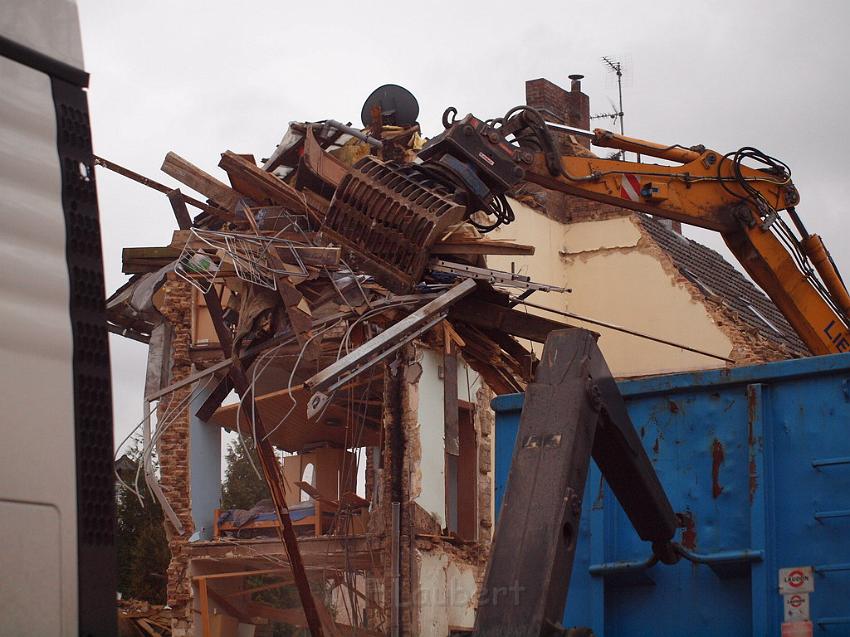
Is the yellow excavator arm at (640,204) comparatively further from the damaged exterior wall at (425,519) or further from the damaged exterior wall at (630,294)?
the damaged exterior wall at (630,294)

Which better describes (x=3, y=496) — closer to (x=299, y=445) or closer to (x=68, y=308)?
(x=68, y=308)

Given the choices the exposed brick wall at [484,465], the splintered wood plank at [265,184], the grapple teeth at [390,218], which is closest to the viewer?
the grapple teeth at [390,218]

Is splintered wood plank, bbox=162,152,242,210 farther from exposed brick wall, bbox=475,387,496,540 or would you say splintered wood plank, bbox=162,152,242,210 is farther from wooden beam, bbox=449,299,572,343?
exposed brick wall, bbox=475,387,496,540

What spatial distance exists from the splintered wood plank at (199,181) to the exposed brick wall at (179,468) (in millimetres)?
9793

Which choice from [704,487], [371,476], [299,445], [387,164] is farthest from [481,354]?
[299,445]

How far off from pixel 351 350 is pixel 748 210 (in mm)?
5689

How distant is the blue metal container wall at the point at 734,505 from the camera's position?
19.4 feet

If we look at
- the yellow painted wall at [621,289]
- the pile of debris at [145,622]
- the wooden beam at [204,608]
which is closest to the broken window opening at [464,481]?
the yellow painted wall at [621,289]

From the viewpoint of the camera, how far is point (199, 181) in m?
10.5

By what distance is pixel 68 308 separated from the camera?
2.77 metres

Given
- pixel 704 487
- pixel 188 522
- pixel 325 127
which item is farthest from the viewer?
pixel 188 522

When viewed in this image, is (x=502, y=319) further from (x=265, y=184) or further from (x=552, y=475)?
(x=552, y=475)

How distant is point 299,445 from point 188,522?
13.5 ft

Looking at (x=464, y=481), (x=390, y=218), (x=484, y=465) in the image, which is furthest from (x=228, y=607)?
(x=390, y=218)
